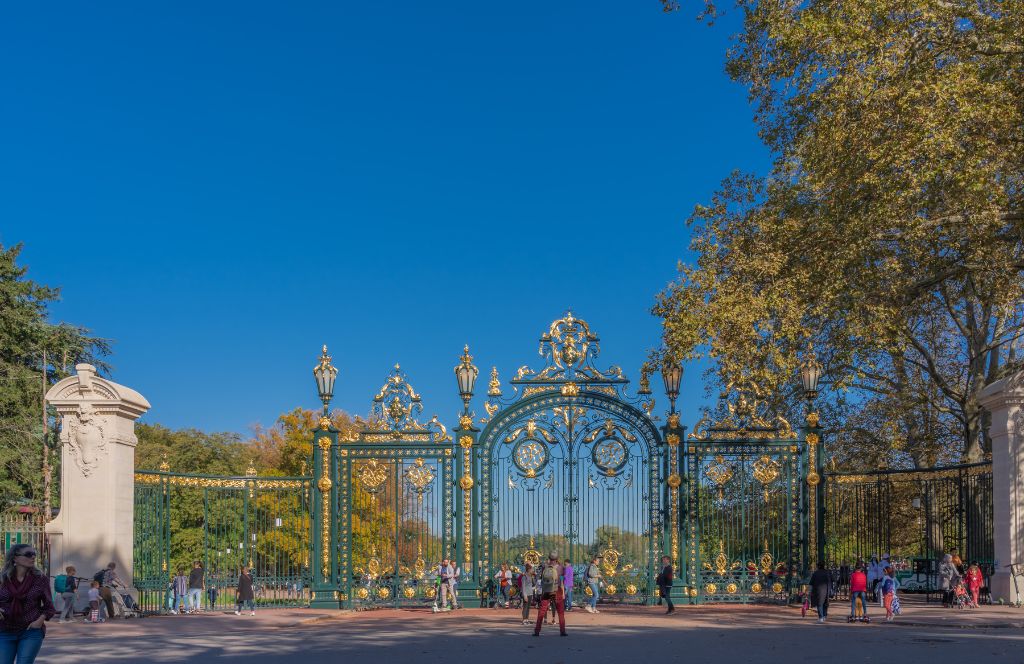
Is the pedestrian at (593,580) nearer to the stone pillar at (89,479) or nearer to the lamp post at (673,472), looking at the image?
the lamp post at (673,472)

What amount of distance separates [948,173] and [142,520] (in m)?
15.9

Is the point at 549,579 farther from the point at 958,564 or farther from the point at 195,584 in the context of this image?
the point at 958,564

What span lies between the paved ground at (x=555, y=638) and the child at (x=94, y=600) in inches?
14.1

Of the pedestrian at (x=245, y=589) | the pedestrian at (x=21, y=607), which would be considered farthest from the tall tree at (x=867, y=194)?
the pedestrian at (x=21, y=607)

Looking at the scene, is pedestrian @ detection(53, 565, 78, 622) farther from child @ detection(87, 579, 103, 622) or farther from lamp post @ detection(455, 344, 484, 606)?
lamp post @ detection(455, 344, 484, 606)

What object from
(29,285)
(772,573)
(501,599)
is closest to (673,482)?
(772,573)

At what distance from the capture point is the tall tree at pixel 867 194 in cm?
1823

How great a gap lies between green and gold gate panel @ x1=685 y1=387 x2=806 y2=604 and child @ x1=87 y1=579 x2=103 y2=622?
1093 cm

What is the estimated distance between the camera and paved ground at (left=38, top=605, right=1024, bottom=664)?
1405cm

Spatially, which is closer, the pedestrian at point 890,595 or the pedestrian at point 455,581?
the pedestrian at point 890,595

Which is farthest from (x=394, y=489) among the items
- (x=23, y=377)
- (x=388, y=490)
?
(x=23, y=377)

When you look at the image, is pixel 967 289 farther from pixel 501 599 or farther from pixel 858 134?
pixel 501 599

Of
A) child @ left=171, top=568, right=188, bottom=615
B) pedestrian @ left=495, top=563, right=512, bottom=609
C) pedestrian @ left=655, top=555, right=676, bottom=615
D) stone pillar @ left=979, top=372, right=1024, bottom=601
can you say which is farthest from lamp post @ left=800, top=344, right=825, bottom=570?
child @ left=171, top=568, right=188, bottom=615

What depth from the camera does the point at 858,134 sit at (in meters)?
20.2
